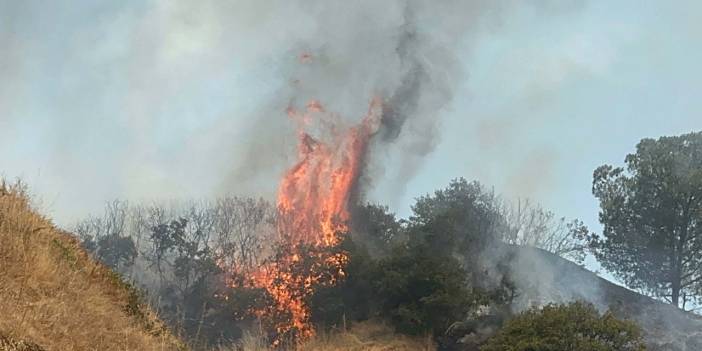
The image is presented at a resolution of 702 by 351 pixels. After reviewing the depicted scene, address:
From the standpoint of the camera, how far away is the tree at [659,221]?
36.1 meters

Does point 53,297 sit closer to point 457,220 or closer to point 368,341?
point 368,341

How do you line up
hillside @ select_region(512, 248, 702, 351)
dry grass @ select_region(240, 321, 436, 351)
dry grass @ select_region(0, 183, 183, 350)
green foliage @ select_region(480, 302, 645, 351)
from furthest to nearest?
hillside @ select_region(512, 248, 702, 351)
dry grass @ select_region(240, 321, 436, 351)
green foliage @ select_region(480, 302, 645, 351)
dry grass @ select_region(0, 183, 183, 350)

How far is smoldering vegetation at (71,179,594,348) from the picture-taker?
1090 inches

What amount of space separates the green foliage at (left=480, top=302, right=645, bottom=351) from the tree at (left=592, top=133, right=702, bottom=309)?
18.2 meters

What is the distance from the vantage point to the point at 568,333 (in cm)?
1942

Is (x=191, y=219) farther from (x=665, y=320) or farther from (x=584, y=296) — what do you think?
(x=665, y=320)

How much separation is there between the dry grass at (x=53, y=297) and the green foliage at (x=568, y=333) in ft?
43.0

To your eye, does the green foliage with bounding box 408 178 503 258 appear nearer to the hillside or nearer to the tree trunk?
the hillside

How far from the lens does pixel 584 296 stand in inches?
1387

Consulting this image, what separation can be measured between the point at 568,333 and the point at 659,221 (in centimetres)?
2054

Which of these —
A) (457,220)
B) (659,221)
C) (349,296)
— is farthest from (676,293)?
(349,296)

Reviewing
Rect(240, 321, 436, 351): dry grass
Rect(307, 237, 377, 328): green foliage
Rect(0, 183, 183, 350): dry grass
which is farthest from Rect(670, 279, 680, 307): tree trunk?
Rect(0, 183, 183, 350): dry grass

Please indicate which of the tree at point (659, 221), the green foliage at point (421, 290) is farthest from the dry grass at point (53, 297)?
the tree at point (659, 221)

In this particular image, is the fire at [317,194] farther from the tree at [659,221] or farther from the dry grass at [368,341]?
the tree at [659,221]
